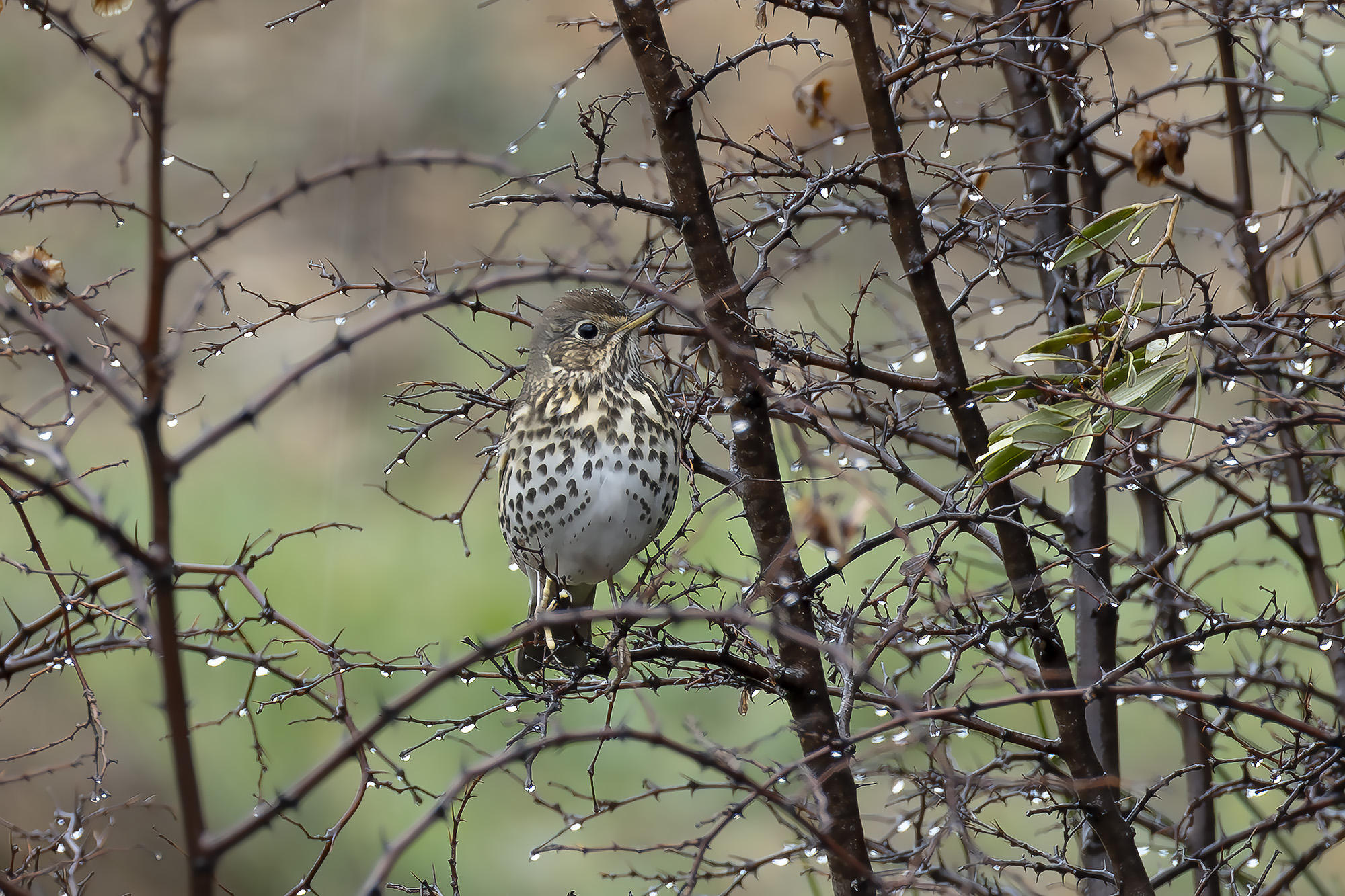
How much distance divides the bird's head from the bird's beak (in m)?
0.13

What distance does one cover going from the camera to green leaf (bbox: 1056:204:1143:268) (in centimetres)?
93

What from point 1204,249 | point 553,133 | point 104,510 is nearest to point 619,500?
point 104,510

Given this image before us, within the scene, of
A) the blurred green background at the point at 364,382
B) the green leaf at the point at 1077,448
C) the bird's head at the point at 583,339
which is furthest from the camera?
the blurred green background at the point at 364,382

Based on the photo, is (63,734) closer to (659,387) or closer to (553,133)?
(659,387)

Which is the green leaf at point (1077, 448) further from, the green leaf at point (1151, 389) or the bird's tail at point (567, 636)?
the bird's tail at point (567, 636)

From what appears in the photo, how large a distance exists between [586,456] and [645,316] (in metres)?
0.26

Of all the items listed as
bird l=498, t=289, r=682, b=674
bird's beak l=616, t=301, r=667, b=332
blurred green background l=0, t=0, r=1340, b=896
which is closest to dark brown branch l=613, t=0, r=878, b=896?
bird's beak l=616, t=301, r=667, b=332

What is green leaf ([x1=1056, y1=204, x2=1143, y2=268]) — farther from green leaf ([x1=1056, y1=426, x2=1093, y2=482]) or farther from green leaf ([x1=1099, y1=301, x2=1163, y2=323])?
green leaf ([x1=1056, y1=426, x2=1093, y2=482])

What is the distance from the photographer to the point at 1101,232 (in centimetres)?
96

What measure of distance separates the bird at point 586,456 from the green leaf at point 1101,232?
462 millimetres

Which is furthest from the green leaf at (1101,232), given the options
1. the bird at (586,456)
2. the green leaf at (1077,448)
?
the bird at (586,456)

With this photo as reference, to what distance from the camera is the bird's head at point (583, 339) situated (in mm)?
1365

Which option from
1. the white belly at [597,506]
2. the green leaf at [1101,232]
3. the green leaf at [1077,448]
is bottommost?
the green leaf at [1077,448]

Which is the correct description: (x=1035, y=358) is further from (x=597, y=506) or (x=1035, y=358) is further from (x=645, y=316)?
(x=597, y=506)
